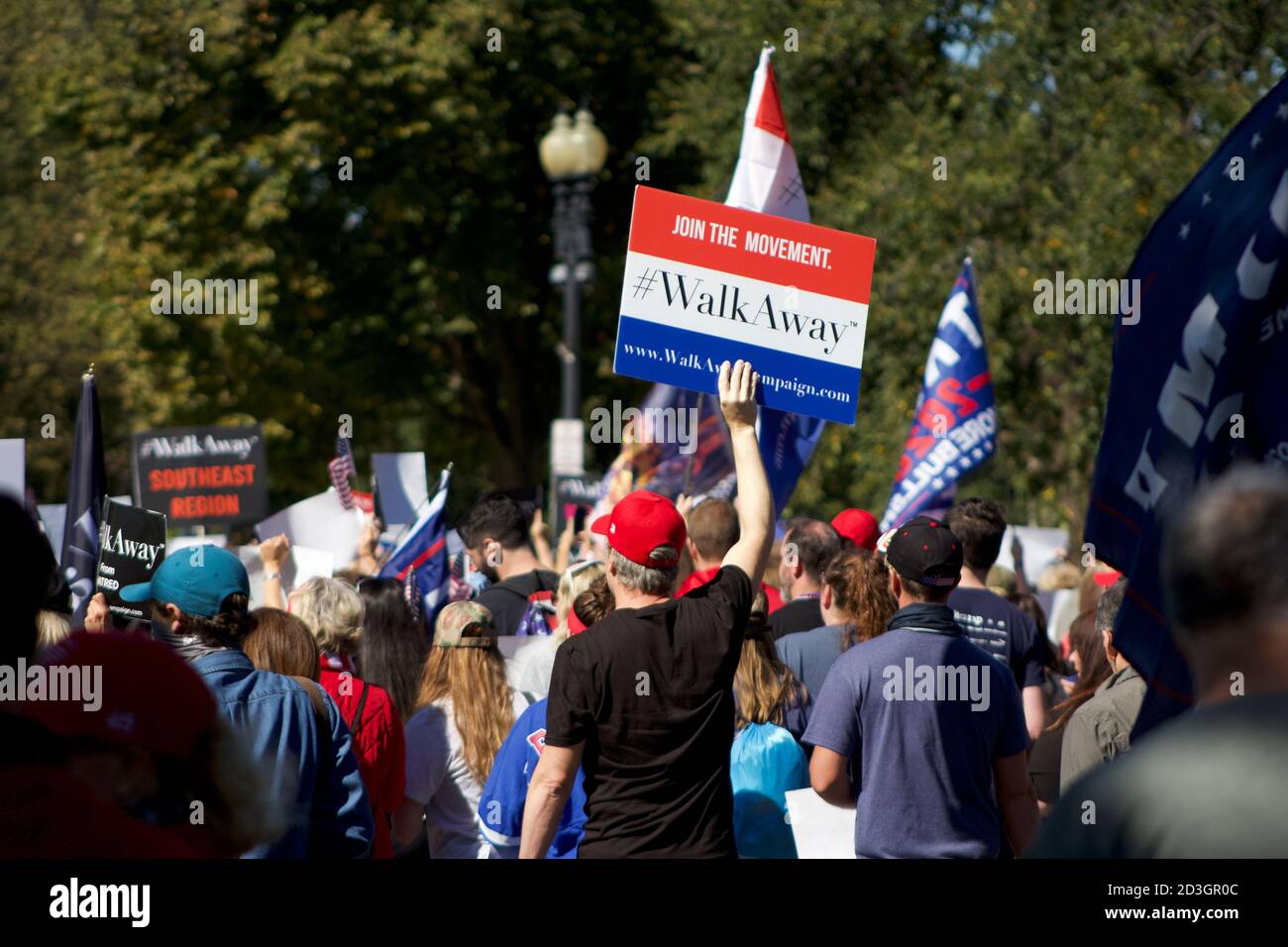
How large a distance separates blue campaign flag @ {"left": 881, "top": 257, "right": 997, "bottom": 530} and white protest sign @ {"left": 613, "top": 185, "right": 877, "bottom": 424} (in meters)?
3.79

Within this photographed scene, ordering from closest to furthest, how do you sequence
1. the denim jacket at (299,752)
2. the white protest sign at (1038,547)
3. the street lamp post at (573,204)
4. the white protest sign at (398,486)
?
1. the denim jacket at (299,752)
2. the white protest sign at (398,486)
3. the white protest sign at (1038,547)
4. the street lamp post at (573,204)

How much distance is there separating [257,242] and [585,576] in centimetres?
1704

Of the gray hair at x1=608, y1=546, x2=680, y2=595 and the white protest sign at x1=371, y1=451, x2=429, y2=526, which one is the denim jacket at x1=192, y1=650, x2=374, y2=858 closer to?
the gray hair at x1=608, y1=546, x2=680, y2=595

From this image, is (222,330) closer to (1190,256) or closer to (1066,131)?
(1066,131)

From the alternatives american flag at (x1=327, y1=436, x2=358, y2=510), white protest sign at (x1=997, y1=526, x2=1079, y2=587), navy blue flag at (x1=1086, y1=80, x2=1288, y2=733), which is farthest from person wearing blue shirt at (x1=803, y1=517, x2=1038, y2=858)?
white protest sign at (x1=997, y1=526, x2=1079, y2=587)

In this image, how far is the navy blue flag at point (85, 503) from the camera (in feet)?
25.2

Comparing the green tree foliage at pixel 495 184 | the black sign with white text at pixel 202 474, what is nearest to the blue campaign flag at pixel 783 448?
the black sign with white text at pixel 202 474

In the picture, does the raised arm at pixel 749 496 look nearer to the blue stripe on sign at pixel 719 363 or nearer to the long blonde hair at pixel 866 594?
the blue stripe on sign at pixel 719 363

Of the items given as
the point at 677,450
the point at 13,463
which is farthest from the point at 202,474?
the point at 13,463

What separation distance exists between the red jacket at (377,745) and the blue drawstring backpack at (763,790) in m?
0.97

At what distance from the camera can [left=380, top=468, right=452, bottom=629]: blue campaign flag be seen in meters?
8.44

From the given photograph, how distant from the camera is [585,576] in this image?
5570 mm

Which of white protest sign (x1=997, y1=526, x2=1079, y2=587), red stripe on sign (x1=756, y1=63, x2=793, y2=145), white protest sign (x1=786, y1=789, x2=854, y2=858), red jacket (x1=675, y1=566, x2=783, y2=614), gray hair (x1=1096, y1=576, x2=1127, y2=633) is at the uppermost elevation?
red stripe on sign (x1=756, y1=63, x2=793, y2=145)
